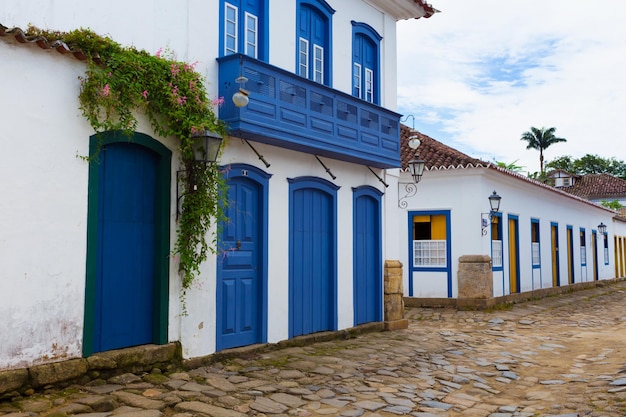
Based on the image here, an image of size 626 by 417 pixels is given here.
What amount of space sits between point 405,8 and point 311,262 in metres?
5.59

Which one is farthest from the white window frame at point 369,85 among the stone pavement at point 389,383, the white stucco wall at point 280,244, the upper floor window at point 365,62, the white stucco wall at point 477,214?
the white stucco wall at point 477,214

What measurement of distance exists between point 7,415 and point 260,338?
3.92m

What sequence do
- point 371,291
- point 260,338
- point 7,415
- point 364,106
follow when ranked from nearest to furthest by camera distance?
point 7,415 < point 260,338 < point 364,106 < point 371,291

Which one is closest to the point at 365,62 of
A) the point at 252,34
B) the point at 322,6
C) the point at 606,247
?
the point at 322,6

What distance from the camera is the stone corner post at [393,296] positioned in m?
11.4

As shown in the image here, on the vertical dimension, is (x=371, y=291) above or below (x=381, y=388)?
above

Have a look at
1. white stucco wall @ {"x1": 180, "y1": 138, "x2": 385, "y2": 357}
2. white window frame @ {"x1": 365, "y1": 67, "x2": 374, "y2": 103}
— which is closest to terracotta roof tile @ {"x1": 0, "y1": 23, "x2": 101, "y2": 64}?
white stucco wall @ {"x1": 180, "y1": 138, "x2": 385, "y2": 357}

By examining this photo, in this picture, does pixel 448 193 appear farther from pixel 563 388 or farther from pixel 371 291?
pixel 563 388

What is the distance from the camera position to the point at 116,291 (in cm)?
682

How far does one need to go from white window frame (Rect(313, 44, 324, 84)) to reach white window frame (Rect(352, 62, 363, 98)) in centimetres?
95

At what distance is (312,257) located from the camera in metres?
9.77

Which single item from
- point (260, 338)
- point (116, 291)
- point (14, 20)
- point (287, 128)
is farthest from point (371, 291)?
point (14, 20)

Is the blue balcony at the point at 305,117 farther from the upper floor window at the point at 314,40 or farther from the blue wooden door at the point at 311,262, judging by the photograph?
the blue wooden door at the point at 311,262

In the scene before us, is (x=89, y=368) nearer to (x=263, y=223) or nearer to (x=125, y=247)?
(x=125, y=247)
